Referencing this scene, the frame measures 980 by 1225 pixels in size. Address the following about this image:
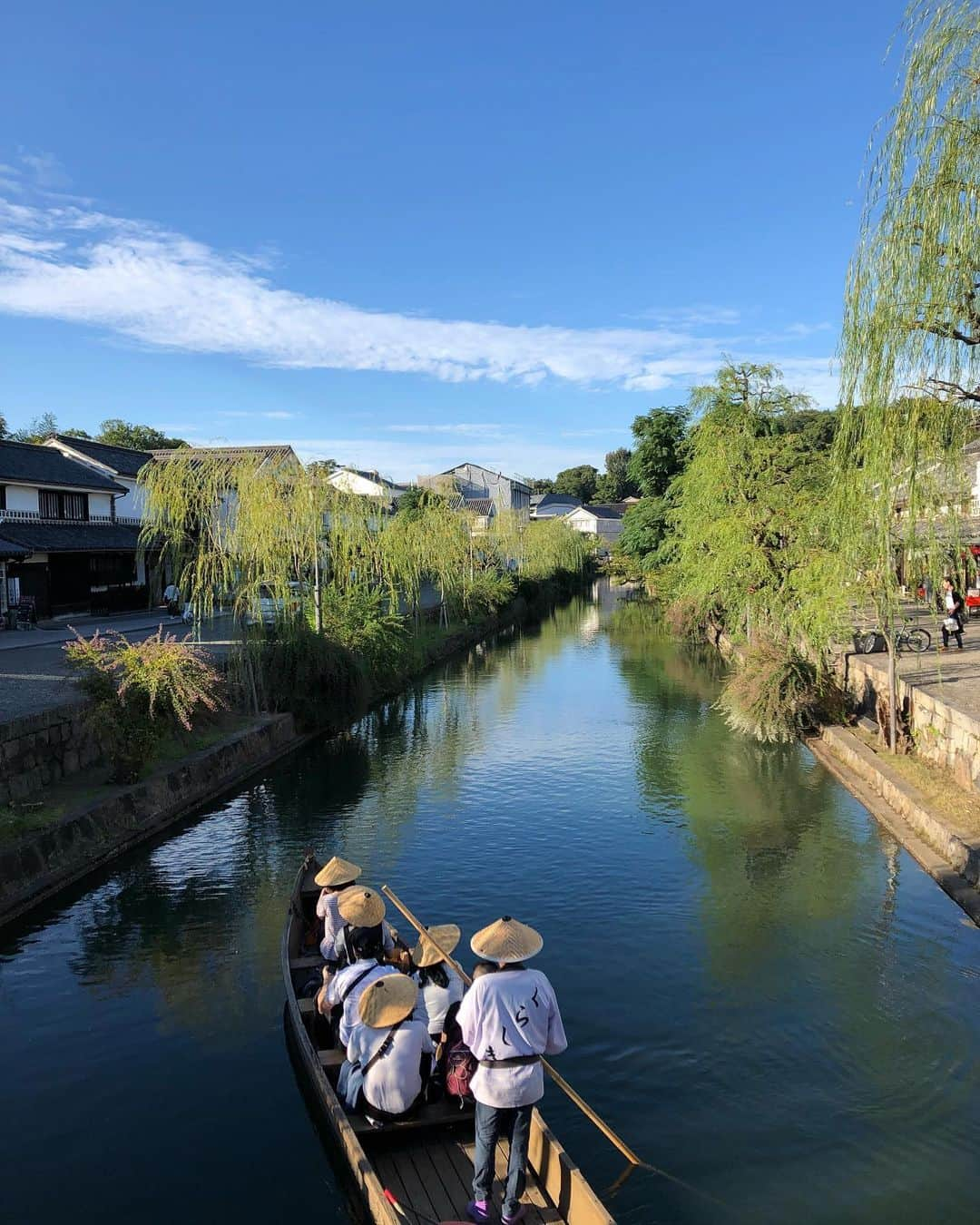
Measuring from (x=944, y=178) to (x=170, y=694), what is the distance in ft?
38.9

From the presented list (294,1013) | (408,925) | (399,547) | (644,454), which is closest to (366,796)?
(408,925)

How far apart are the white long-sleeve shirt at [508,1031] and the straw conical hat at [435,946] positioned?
1.67 meters

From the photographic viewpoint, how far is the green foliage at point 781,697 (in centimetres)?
1847

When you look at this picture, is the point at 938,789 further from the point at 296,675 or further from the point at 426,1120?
the point at 296,675

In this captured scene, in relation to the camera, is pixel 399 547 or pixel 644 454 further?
pixel 644 454

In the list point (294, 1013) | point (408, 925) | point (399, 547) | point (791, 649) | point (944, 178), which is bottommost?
point (408, 925)

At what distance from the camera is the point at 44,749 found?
1370 centimetres

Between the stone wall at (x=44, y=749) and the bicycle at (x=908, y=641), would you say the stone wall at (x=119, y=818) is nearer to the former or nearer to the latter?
the stone wall at (x=44, y=749)

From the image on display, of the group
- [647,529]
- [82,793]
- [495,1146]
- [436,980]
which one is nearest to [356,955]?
[436,980]

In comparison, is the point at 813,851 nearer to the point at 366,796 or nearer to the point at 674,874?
the point at 674,874

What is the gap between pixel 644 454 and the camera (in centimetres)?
4841

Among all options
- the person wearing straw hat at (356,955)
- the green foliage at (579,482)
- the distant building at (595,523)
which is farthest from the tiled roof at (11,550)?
the green foliage at (579,482)

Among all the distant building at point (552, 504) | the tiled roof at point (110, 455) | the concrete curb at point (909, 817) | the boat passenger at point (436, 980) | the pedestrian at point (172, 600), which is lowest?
the concrete curb at point (909, 817)

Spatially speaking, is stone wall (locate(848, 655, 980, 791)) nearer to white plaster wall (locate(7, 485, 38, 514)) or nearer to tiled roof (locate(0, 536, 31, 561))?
tiled roof (locate(0, 536, 31, 561))
